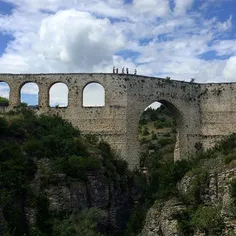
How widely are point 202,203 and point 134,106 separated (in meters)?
13.6

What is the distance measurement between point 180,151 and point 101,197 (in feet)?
40.1

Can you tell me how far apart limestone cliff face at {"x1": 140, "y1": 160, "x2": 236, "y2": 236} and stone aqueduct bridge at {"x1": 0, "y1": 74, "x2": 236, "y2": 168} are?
36.2 ft

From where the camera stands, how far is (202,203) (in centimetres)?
1805

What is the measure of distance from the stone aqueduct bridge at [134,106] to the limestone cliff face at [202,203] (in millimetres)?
11020

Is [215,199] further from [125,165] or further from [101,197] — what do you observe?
[125,165]

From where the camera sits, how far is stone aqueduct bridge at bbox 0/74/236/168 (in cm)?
3030

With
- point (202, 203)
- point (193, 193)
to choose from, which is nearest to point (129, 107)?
point (193, 193)

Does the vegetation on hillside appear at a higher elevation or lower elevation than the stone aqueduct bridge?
lower

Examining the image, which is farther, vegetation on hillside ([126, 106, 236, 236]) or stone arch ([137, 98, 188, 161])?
stone arch ([137, 98, 188, 161])

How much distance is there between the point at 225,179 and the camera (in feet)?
58.0

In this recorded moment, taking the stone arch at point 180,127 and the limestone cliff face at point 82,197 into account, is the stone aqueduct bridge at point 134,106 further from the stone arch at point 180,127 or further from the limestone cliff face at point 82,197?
the limestone cliff face at point 82,197

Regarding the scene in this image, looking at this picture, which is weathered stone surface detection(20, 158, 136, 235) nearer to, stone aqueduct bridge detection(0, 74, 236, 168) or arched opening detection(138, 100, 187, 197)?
arched opening detection(138, 100, 187, 197)

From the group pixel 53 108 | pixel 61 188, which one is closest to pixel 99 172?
pixel 61 188

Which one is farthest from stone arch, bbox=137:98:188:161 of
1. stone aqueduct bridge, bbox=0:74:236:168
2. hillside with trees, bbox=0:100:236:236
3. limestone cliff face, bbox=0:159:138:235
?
limestone cliff face, bbox=0:159:138:235
